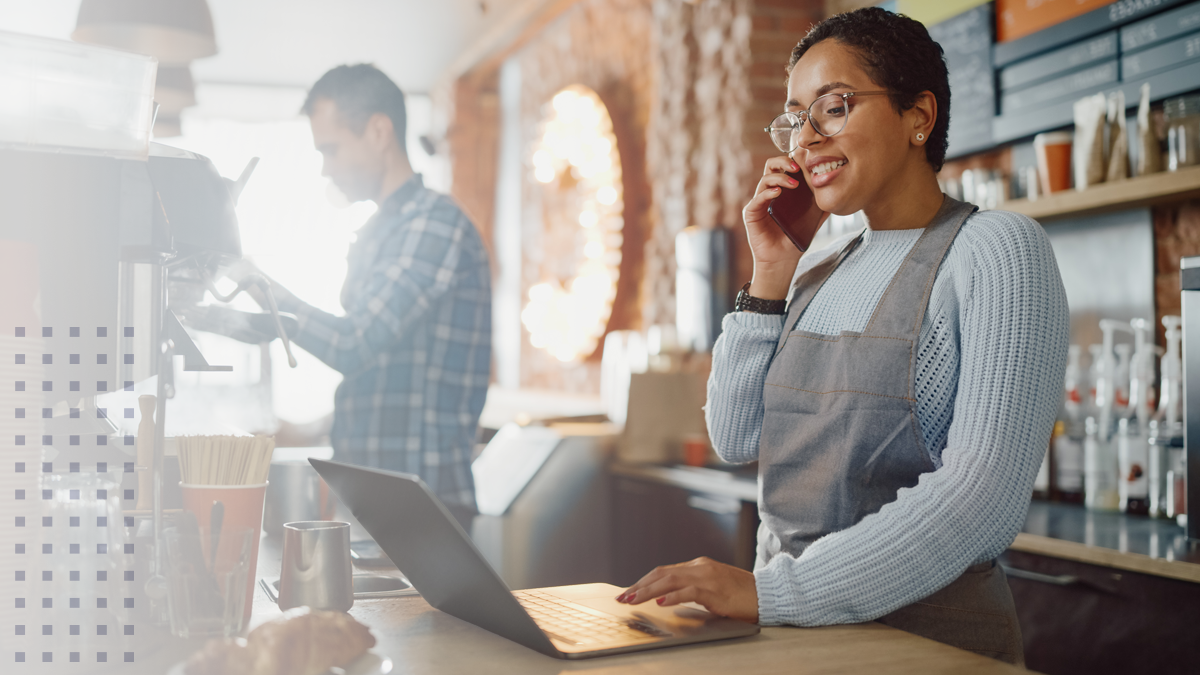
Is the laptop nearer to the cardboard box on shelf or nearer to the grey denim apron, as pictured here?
the grey denim apron

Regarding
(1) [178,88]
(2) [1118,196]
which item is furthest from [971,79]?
(1) [178,88]

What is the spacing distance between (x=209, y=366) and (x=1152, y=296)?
2094 millimetres

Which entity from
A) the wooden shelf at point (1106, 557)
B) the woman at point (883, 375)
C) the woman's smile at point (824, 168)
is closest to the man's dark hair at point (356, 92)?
the woman at point (883, 375)

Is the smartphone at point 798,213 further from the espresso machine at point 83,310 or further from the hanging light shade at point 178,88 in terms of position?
the hanging light shade at point 178,88

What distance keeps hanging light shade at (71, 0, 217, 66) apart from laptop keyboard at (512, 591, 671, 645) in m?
1.40

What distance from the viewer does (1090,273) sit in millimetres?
2496

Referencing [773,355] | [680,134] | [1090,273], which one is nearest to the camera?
[773,355]

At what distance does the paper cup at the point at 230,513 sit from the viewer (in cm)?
99

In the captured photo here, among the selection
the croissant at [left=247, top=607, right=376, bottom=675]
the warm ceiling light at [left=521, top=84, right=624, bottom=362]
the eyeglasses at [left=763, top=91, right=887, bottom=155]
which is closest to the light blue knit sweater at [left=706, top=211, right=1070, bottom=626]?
the eyeglasses at [left=763, top=91, right=887, bottom=155]

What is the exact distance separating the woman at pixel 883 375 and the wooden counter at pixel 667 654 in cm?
7

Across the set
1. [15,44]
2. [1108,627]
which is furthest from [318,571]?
[1108,627]

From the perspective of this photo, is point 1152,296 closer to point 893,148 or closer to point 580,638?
point 893,148

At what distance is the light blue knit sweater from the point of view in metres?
1.11

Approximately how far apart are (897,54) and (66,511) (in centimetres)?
113
